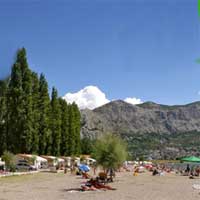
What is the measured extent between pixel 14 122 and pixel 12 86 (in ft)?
14.4

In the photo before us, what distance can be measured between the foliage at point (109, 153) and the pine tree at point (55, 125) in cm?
3027

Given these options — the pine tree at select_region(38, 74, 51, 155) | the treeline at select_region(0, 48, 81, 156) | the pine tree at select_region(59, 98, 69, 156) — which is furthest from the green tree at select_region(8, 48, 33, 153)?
the pine tree at select_region(59, 98, 69, 156)

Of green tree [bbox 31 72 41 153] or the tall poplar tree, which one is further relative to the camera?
green tree [bbox 31 72 41 153]

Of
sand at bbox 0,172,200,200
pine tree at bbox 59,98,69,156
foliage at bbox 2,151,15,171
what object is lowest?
sand at bbox 0,172,200,200

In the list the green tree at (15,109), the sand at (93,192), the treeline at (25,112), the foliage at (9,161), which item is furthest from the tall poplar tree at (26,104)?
the sand at (93,192)

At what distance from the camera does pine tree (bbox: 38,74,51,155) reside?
5559cm

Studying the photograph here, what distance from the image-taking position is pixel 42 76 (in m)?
58.2

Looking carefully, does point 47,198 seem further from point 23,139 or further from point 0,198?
point 23,139

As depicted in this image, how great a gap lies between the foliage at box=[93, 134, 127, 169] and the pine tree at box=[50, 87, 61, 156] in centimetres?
3027

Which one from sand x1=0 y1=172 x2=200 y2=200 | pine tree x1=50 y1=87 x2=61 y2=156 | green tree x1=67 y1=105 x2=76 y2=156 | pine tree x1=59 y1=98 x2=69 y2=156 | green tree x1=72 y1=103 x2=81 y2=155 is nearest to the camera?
sand x1=0 y1=172 x2=200 y2=200

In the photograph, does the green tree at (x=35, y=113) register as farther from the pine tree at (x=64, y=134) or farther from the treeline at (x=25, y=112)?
the pine tree at (x=64, y=134)

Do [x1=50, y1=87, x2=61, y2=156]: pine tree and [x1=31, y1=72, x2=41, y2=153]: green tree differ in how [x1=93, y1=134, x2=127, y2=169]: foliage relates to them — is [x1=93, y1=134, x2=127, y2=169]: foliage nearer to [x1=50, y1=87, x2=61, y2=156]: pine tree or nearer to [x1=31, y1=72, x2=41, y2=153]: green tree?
[x1=31, y1=72, x2=41, y2=153]: green tree

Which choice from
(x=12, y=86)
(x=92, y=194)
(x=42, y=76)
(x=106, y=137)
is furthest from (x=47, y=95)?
(x=92, y=194)

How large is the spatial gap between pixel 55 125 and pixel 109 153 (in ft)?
Answer: 104
